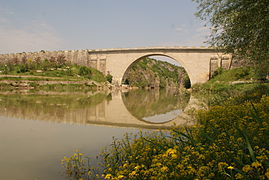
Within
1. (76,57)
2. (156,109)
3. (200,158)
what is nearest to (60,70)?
(76,57)

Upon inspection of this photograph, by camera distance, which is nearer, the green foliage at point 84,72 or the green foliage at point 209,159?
the green foliage at point 209,159

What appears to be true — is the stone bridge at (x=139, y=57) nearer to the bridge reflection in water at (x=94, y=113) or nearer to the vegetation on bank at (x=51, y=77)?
the vegetation on bank at (x=51, y=77)

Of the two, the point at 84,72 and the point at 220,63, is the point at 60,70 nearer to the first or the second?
the point at 84,72

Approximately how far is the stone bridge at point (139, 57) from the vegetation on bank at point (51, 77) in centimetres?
152

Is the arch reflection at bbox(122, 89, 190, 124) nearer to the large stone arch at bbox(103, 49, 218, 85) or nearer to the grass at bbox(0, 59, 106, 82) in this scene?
the large stone arch at bbox(103, 49, 218, 85)

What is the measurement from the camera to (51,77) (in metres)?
35.7

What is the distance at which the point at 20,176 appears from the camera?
3797 millimetres

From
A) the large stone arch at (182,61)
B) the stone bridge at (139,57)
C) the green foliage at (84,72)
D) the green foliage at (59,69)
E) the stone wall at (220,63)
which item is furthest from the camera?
the green foliage at (84,72)

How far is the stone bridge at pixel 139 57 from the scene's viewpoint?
37362 millimetres

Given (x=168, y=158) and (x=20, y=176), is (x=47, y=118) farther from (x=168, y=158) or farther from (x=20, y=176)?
(x=168, y=158)

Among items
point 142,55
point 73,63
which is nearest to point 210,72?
point 142,55

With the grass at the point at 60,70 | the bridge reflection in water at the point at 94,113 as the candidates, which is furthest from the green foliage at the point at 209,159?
the grass at the point at 60,70

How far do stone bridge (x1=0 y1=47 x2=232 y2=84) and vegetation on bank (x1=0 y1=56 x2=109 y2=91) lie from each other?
1.52 meters

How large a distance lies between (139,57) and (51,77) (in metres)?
15.6
